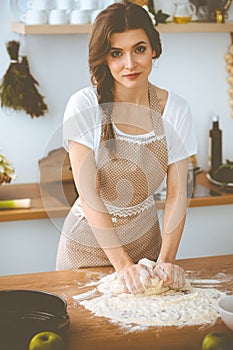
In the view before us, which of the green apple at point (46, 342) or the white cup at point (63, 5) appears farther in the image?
the white cup at point (63, 5)

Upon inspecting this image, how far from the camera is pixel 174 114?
224cm

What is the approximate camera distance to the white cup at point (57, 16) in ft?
10.6

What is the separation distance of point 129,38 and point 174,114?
288 millimetres

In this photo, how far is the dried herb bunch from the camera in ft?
11.1

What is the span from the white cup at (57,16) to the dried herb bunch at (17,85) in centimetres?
26

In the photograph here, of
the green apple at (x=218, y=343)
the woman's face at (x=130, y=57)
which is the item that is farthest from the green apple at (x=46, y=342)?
the woman's face at (x=130, y=57)

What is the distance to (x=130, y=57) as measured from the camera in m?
2.10

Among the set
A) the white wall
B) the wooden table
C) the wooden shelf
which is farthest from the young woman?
the wooden shelf

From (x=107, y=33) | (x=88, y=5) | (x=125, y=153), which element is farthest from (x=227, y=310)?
(x=88, y=5)

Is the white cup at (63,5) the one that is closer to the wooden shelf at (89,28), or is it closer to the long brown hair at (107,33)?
the wooden shelf at (89,28)

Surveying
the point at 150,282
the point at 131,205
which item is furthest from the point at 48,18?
the point at 150,282

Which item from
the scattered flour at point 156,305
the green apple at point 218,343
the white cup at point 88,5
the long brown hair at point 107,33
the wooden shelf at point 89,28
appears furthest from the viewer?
the white cup at point 88,5

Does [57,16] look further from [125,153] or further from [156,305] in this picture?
[156,305]

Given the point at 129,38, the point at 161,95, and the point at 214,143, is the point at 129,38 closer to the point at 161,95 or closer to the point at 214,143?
the point at 161,95
